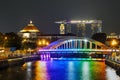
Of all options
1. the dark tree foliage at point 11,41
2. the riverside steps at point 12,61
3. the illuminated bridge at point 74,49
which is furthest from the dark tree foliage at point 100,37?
the riverside steps at point 12,61

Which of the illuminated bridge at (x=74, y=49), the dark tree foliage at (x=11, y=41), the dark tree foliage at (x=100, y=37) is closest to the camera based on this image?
the dark tree foliage at (x=11, y=41)

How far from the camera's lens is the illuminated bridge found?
11756 centimetres

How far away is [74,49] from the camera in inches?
4850

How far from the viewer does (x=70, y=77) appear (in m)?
56.3

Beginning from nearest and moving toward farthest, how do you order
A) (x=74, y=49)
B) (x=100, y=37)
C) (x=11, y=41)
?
(x=11, y=41) → (x=74, y=49) → (x=100, y=37)

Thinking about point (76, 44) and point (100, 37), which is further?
point (100, 37)

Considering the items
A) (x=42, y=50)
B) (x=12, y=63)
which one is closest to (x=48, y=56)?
(x=42, y=50)

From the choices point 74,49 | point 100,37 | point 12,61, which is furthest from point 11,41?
point 100,37

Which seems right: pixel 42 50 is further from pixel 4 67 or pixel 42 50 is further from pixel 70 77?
pixel 70 77

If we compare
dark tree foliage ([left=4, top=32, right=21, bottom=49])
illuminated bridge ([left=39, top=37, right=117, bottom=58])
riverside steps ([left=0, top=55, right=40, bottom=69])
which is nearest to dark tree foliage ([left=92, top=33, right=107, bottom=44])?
illuminated bridge ([left=39, top=37, right=117, bottom=58])

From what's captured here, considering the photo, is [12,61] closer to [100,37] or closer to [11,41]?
[11,41]

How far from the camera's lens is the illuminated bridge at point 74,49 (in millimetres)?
117562

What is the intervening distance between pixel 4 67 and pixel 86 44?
225 feet

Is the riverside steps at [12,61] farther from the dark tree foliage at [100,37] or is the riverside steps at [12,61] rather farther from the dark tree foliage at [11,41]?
the dark tree foliage at [100,37]
